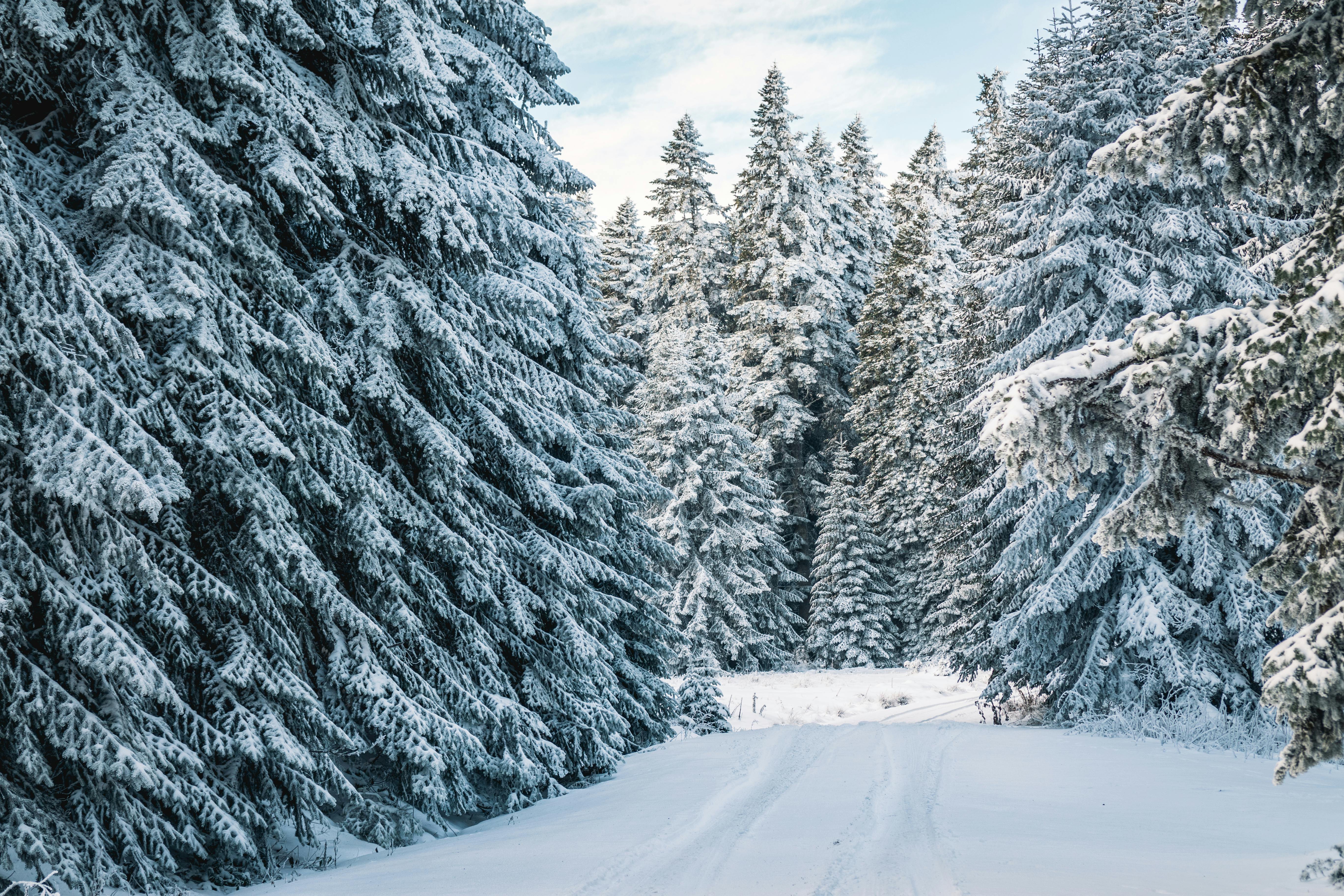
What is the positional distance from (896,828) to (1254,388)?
4.58 meters

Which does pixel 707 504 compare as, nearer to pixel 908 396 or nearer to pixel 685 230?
pixel 908 396

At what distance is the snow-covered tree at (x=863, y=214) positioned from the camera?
3812 cm

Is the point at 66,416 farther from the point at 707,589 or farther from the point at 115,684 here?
the point at 707,589

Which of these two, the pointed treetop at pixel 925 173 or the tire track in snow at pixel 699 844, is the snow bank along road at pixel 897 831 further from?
the pointed treetop at pixel 925 173

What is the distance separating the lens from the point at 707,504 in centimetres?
2708

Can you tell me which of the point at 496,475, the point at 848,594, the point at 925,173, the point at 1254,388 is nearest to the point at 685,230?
the point at 925,173

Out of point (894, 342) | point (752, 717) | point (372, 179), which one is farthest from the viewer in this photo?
point (894, 342)

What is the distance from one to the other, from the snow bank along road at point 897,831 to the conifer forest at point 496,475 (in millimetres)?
83

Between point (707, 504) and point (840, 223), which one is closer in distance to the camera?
point (707, 504)

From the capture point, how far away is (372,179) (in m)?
7.86

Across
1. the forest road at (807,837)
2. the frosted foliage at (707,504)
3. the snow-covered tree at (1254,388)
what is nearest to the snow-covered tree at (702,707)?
the forest road at (807,837)

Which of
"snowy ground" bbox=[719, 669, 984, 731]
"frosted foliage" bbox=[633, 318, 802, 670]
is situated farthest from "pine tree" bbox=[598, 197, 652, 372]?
"snowy ground" bbox=[719, 669, 984, 731]

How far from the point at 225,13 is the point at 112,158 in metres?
1.40

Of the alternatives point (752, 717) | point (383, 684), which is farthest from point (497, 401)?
point (752, 717)
